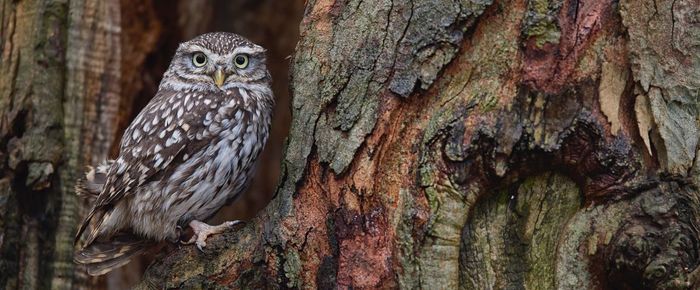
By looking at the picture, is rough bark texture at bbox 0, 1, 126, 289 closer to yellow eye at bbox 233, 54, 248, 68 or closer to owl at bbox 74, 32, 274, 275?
owl at bbox 74, 32, 274, 275

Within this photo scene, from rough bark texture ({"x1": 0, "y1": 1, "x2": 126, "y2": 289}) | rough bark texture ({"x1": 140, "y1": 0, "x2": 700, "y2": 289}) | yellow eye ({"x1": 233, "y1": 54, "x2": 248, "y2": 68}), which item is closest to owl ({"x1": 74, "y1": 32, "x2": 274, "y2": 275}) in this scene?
yellow eye ({"x1": 233, "y1": 54, "x2": 248, "y2": 68})

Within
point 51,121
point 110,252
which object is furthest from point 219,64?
point 110,252

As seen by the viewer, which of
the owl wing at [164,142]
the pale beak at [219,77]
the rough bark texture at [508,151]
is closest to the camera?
the rough bark texture at [508,151]

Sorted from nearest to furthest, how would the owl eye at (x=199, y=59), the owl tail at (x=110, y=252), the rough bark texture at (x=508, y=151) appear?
1. the rough bark texture at (x=508, y=151)
2. the owl tail at (x=110, y=252)
3. the owl eye at (x=199, y=59)

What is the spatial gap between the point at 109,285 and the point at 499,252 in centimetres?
267

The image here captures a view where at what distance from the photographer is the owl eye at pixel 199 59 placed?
4.47 metres

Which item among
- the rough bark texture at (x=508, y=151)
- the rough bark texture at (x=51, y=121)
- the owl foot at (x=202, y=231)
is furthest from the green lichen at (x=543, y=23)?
the rough bark texture at (x=51, y=121)

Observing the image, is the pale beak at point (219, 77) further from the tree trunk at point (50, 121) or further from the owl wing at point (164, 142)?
the tree trunk at point (50, 121)

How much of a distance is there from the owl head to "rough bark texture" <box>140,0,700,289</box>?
4.24 ft

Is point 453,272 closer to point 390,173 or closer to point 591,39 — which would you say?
point 390,173

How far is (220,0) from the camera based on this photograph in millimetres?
6875

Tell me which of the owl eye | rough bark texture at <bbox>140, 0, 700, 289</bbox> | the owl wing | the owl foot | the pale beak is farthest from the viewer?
the owl eye

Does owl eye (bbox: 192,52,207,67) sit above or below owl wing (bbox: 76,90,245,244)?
above

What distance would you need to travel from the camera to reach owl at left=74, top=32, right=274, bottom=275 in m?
4.07
